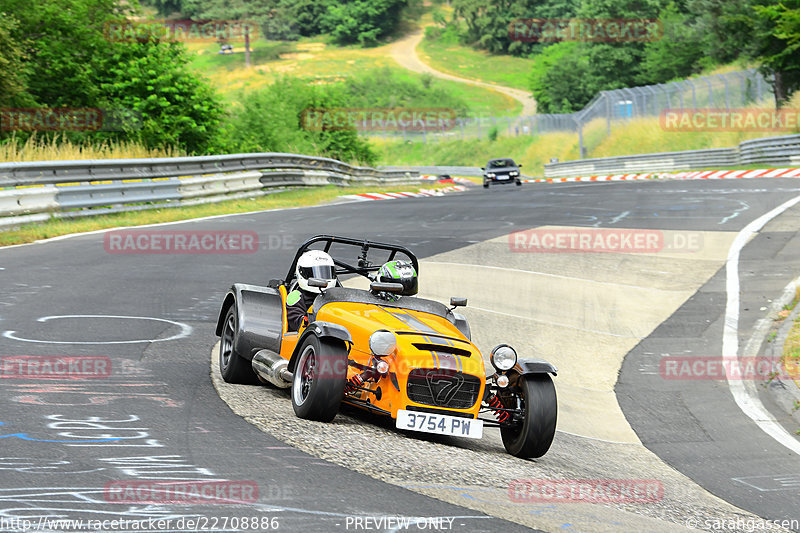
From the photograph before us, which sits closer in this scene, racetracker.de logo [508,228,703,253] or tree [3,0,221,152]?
racetracker.de logo [508,228,703,253]

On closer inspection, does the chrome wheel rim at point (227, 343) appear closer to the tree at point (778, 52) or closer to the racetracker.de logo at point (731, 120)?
the racetracker.de logo at point (731, 120)

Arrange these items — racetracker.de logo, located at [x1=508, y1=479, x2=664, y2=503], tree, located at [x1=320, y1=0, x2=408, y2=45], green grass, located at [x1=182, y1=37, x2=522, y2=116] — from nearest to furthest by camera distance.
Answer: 1. racetracker.de logo, located at [x1=508, y1=479, x2=664, y2=503]
2. green grass, located at [x1=182, y1=37, x2=522, y2=116]
3. tree, located at [x1=320, y1=0, x2=408, y2=45]

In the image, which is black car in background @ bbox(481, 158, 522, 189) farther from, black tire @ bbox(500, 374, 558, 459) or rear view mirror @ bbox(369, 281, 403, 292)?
black tire @ bbox(500, 374, 558, 459)

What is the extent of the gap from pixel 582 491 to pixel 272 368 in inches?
112

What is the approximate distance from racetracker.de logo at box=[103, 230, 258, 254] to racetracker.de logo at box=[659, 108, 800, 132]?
103 feet

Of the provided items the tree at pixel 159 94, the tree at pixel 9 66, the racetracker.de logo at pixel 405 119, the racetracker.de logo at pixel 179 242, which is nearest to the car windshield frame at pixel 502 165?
the tree at pixel 159 94

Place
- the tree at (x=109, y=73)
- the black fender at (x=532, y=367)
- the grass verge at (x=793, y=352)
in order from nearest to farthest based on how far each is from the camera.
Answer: the black fender at (x=532, y=367) → the grass verge at (x=793, y=352) → the tree at (x=109, y=73)

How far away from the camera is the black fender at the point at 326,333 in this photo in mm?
6988

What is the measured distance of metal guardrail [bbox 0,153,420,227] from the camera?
17.1 m

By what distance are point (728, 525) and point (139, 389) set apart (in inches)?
174

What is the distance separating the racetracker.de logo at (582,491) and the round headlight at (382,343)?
1357 mm

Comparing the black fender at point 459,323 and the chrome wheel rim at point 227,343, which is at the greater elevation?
the black fender at point 459,323

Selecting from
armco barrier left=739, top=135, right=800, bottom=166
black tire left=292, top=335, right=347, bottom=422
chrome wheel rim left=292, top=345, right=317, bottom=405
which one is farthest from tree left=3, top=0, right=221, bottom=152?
black tire left=292, top=335, right=347, bottom=422

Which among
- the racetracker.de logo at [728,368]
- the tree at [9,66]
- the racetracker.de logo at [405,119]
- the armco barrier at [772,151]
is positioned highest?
the racetracker.de logo at [405,119]
